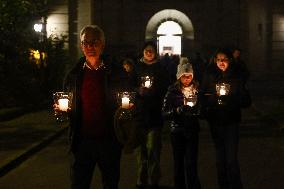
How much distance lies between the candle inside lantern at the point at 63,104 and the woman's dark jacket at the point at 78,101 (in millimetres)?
64

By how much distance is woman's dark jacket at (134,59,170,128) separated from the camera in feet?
35.8

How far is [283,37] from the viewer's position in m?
45.2

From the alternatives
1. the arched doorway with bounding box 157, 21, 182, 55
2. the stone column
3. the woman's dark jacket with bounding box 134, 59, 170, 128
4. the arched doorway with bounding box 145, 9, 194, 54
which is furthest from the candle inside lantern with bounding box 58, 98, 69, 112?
the arched doorway with bounding box 157, 21, 182, 55

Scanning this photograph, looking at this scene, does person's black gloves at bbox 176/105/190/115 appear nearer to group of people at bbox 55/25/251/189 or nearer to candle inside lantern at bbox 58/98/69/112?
group of people at bbox 55/25/251/189

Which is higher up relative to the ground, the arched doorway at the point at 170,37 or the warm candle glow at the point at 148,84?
the arched doorway at the point at 170,37

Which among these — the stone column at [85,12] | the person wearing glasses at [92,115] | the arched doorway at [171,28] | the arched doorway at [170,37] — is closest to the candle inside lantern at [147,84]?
the person wearing glasses at [92,115]

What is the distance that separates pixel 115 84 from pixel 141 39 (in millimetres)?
36503

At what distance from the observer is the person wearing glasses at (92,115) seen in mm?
7219

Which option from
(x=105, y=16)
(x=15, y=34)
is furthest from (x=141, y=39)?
(x=15, y=34)

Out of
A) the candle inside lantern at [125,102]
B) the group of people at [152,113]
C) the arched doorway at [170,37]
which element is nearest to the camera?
the candle inside lantern at [125,102]

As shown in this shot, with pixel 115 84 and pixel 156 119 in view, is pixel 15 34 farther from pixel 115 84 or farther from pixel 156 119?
pixel 115 84

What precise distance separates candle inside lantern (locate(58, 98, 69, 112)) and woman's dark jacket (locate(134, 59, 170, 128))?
359 centimetres

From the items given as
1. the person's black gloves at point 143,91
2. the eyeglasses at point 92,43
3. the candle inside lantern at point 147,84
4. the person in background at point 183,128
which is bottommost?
the person in background at point 183,128

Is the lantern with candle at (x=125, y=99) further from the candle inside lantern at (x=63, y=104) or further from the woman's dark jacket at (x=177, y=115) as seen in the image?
the woman's dark jacket at (x=177, y=115)
